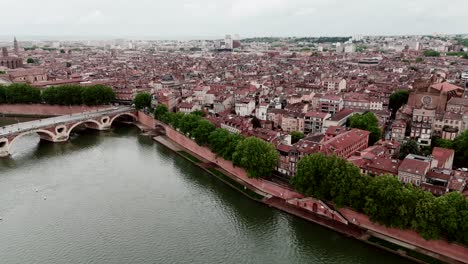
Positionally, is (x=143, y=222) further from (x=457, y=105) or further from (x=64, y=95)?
(x=64, y=95)

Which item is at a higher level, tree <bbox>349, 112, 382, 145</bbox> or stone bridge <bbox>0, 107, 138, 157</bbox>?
tree <bbox>349, 112, 382, 145</bbox>

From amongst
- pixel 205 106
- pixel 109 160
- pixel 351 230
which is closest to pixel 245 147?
pixel 351 230

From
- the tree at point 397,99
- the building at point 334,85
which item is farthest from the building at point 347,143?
the building at point 334,85

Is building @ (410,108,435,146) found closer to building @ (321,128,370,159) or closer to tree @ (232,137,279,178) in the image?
building @ (321,128,370,159)

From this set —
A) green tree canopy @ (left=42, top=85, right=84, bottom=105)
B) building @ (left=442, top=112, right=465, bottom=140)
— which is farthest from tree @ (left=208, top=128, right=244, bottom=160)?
green tree canopy @ (left=42, top=85, right=84, bottom=105)

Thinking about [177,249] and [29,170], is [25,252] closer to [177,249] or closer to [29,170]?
[177,249]

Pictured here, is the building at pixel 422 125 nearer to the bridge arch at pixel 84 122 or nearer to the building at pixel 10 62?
the bridge arch at pixel 84 122

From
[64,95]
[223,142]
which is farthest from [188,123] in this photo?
[64,95]
